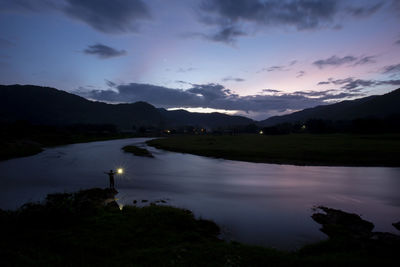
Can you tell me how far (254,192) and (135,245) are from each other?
2113 centimetres

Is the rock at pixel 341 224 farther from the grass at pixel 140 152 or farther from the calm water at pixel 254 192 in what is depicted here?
the grass at pixel 140 152

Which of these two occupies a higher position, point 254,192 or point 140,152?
point 140,152

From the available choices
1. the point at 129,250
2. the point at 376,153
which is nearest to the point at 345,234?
the point at 129,250

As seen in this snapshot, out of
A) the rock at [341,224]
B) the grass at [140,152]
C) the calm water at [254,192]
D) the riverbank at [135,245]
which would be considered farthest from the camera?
the grass at [140,152]

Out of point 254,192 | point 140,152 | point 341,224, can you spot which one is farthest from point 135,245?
point 140,152

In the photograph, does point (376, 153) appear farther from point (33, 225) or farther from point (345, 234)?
point (33, 225)

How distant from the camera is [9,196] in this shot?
2669cm

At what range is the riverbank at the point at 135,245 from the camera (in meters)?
10.1

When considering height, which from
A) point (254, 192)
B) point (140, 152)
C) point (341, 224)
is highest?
point (140, 152)

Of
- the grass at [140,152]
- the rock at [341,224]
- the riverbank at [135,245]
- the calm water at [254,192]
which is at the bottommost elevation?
the calm water at [254,192]

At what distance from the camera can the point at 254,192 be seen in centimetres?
3016

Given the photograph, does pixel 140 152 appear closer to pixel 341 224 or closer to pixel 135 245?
pixel 135 245

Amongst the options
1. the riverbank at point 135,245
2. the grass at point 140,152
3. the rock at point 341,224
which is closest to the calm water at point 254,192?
the rock at point 341,224

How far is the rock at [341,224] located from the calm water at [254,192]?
1.00 metres
